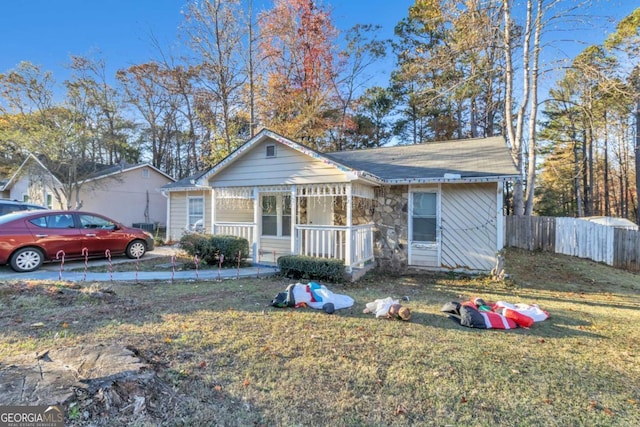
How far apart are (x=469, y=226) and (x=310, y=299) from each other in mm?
5115

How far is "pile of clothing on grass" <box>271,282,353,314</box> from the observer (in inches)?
203

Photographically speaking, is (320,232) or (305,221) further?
(305,221)

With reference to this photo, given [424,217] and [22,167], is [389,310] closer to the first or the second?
[424,217]

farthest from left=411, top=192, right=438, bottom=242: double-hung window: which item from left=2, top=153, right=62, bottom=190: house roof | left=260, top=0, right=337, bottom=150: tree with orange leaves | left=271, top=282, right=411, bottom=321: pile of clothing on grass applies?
left=2, top=153, right=62, bottom=190: house roof

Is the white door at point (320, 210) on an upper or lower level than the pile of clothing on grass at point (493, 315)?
upper

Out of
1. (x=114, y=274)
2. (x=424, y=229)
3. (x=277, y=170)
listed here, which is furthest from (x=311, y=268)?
(x=114, y=274)

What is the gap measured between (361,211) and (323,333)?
5582mm

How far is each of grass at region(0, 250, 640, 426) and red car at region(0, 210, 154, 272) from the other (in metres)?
2.35

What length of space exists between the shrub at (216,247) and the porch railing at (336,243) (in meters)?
1.54

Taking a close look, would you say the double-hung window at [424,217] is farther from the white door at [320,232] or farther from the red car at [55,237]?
the red car at [55,237]

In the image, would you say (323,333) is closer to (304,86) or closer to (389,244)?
(389,244)

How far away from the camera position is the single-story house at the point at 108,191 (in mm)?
17344

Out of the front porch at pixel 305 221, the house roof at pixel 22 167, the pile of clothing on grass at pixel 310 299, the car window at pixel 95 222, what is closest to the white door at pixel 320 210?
the front porch at pixel 305 221

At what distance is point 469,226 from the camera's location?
8250 millimetres
